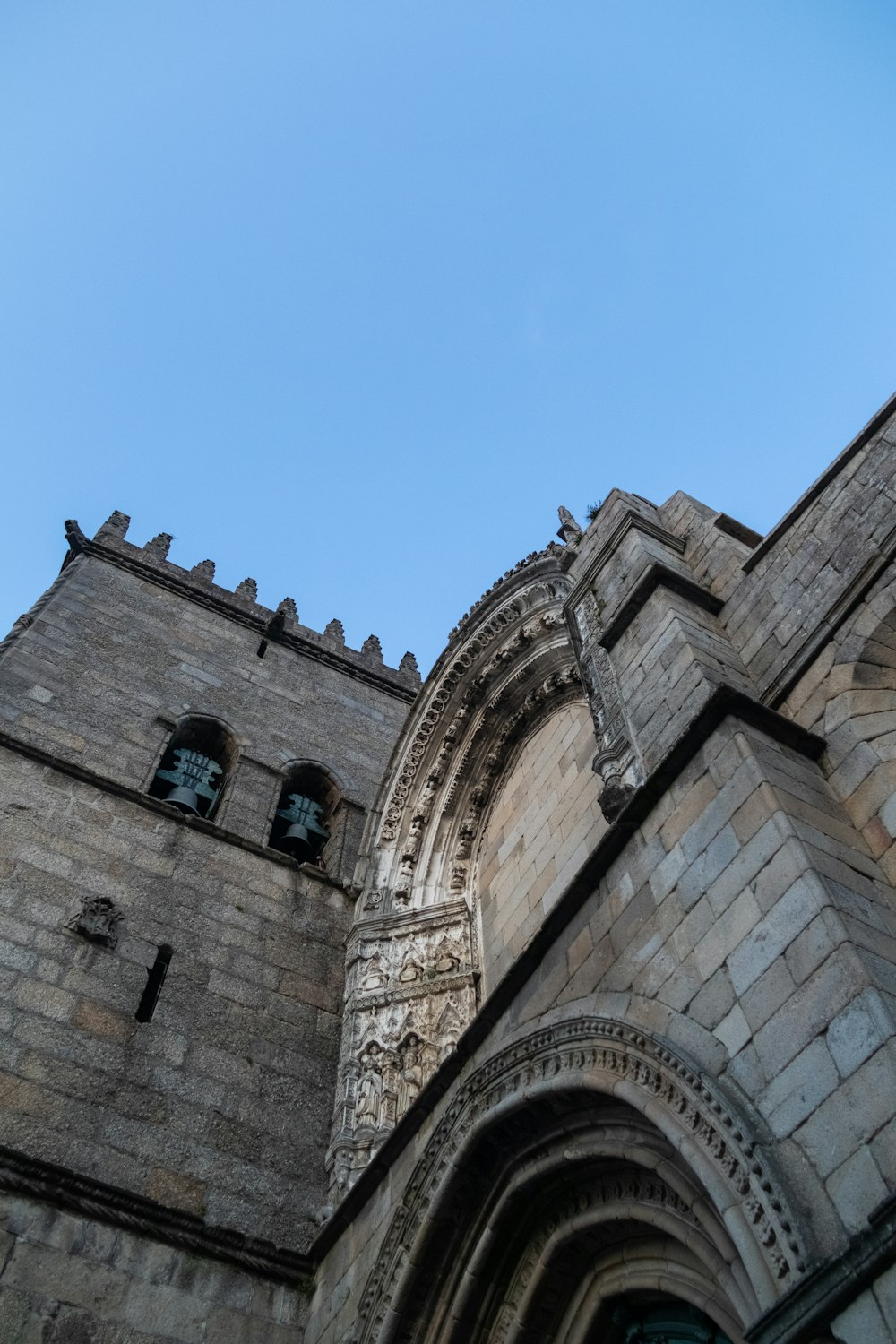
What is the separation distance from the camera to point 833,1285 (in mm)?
3068

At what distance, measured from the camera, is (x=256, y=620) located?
15516mm

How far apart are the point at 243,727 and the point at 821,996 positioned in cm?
990

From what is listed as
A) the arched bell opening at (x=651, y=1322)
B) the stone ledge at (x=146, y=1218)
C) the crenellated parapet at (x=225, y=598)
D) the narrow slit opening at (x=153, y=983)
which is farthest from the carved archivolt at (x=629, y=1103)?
the crenellated parapet at (x=225, y=598)

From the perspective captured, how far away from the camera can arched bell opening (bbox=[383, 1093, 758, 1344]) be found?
184 inches

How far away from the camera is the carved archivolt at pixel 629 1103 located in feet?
11.2

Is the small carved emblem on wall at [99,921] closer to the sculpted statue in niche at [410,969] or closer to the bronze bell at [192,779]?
the sculpted statue in niche at [410,969]

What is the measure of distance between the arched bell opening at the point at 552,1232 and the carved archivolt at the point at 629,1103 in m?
0.09

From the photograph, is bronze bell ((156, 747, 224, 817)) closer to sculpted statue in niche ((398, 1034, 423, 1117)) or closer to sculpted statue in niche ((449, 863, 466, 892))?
sculpted statue in niche ((449, 863, 466, 892))

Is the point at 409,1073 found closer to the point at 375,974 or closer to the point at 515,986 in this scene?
the point at 375,974

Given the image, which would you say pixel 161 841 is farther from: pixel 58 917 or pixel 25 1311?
pixel 25 1311

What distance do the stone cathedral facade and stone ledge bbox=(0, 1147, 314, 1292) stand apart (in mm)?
18

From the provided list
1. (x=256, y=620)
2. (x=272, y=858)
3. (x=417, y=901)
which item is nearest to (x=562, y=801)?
(x=417, y=901)

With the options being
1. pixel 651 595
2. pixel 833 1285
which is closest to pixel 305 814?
pixel 651 595

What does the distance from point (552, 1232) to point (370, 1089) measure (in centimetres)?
245
